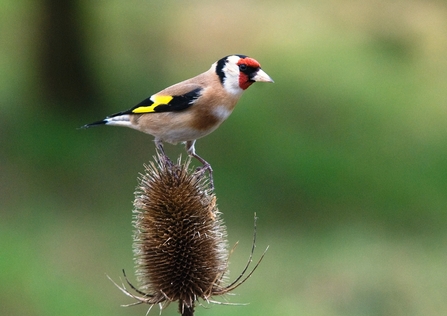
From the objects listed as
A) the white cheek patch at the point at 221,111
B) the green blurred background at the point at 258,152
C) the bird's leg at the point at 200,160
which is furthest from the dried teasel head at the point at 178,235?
A: the green blurred background at the point at 258,152

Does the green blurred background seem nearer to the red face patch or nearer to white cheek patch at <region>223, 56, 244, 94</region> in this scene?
white cheek patch at <region>223, 56, 244, 94</region>

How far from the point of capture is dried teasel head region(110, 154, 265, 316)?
4941mm

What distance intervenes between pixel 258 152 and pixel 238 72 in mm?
9193

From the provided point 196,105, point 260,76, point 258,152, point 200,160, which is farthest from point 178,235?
point 258,152

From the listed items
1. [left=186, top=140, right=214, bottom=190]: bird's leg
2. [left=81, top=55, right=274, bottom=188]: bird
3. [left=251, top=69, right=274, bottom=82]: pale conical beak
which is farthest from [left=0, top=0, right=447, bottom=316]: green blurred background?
[left=251, top=69, right=274, bottom=82]: pale conical beak

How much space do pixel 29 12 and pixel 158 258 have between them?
44.6ft

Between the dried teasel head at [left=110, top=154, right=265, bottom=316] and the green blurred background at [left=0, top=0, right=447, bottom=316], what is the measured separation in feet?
15.7

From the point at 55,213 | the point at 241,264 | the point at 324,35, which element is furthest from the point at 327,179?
the point at 324,35

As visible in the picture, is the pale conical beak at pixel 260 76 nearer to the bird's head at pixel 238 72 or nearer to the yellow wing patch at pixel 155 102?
the bird's head at pixel 238 72

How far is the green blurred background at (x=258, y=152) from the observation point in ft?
36.4

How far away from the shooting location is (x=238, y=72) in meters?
5.42

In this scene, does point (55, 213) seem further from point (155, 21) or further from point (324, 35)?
point (324, 35)

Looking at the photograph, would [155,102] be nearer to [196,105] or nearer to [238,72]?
[196,105]

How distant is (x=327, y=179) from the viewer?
14023mm
